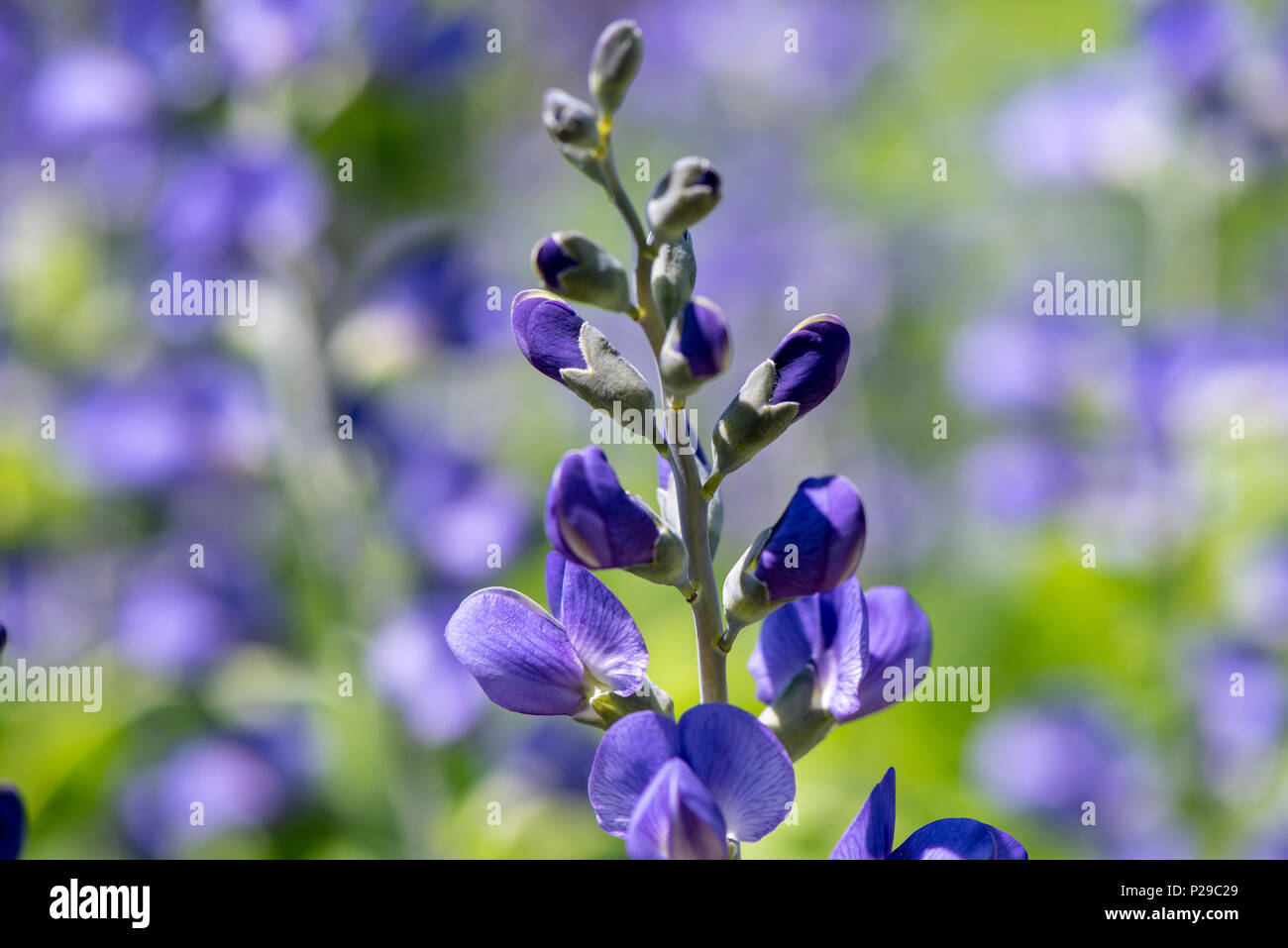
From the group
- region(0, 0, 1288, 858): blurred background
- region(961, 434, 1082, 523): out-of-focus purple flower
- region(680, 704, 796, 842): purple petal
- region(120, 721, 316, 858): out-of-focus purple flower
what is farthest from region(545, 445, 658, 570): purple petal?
region(961, 434, 1082, 523): out-of-focus purple flower

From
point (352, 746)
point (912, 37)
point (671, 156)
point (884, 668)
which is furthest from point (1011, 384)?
point (912, 37)

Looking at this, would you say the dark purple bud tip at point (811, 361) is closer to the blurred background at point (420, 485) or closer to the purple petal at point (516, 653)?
the purple petal at point (516, 653)

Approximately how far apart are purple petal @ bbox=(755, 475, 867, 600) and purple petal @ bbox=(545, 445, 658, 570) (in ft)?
0.29

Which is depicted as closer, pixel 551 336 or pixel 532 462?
pixel 551 336

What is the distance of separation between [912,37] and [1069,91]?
251 cm

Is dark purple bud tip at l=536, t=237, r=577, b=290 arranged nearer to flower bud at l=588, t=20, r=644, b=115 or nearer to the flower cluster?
the flower cluster

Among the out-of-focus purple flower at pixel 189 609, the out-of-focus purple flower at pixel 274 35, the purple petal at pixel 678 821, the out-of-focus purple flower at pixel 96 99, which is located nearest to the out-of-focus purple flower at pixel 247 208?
the out-of-focus purple flower at pixel 274 35

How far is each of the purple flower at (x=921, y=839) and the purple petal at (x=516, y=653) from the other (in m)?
0.20

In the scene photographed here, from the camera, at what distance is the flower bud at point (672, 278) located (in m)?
0.81

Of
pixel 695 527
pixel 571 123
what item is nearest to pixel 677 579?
pixel 695 527

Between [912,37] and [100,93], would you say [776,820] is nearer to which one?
[100,93]

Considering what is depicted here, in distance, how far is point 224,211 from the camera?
2078 mm

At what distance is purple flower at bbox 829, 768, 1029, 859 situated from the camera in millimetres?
748

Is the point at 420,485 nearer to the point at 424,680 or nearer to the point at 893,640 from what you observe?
the point at 424,680
